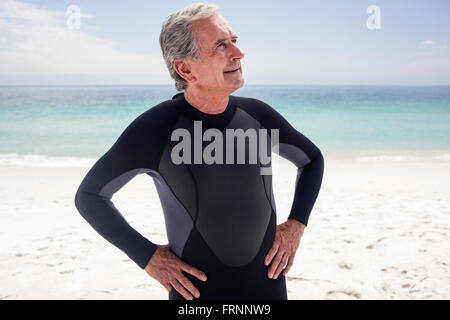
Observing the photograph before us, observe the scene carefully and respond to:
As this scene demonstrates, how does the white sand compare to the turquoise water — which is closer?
the white sand

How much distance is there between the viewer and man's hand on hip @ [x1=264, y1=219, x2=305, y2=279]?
5.01 feet

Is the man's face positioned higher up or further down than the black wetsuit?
higher up

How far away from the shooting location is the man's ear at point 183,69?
1430 mm

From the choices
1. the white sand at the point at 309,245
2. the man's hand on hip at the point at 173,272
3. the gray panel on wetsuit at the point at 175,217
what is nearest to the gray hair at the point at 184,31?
the gray panel on wetsuit at the point at 175,217

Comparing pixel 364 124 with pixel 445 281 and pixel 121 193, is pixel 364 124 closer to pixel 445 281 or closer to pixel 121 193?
pixel 121 193

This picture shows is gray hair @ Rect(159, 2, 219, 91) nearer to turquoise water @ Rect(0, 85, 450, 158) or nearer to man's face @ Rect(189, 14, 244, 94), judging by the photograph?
man's face @ Rect(189, 14, 244, 94)

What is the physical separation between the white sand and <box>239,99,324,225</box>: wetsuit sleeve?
75.4 inches

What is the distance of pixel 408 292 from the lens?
3.39 metres

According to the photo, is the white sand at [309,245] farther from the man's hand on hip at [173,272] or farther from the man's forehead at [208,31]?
the man's forehead at [208,31]

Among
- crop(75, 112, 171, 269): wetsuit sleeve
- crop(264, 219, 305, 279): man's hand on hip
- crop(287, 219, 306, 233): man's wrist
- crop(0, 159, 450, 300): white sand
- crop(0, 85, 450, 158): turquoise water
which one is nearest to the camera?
crop(75, 112, 171, 269): wetsuit sleeve

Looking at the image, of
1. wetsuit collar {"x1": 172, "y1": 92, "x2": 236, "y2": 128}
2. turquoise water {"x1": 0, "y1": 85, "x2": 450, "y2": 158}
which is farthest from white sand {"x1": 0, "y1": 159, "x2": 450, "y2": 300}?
turquoise water {"x1": 0, "y1": 85, "x2": 450, "y2": 158}

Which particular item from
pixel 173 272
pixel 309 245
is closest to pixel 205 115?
pixel 173 272

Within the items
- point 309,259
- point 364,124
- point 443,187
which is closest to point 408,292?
point 309,259

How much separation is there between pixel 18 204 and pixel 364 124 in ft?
62.8
